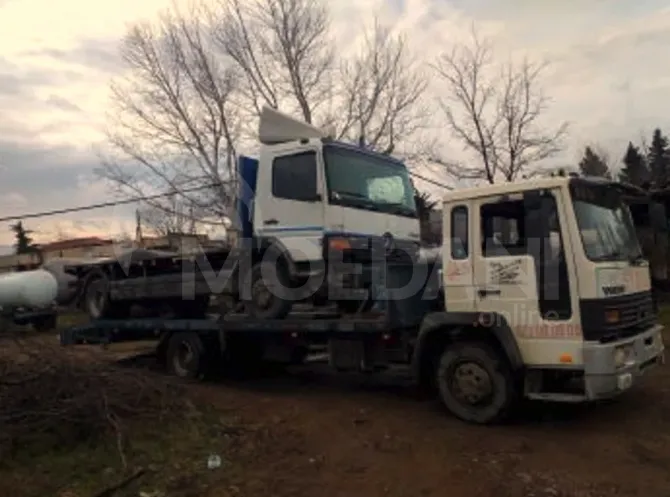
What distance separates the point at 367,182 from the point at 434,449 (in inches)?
153

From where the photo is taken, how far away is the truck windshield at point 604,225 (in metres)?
6.90

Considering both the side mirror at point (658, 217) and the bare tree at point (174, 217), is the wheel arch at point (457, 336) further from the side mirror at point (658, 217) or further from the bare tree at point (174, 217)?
the bare tree at point (174, 217)

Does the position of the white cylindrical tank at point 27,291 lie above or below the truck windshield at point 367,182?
below

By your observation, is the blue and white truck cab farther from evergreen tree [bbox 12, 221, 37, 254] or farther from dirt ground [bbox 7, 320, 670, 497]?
evergreen tree [bbox 12, 221, 37, 254]

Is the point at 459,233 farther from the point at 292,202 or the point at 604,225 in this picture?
the point at 292,202

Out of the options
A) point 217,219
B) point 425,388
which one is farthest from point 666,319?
point 217,219

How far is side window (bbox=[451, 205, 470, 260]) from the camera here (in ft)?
24.6

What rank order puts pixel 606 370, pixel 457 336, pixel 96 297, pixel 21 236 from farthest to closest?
1. pixel 21 236
2. pixel 96 297
3. pixel 457 336
4. pixel 606 370

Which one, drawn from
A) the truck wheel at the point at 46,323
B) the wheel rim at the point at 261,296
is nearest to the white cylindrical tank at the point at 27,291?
the truck wheel at the point at 46,323

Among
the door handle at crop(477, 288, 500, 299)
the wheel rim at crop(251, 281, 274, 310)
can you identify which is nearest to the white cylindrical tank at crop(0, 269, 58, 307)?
the wheel rim at crop(251, 281, 274, 310)

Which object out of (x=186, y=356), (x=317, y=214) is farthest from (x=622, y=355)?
(x=186, y=356)

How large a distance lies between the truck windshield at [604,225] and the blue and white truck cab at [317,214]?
2.57 m

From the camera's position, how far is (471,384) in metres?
7.44

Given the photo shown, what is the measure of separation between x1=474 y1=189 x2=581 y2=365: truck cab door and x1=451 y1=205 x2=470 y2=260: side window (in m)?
0.14
